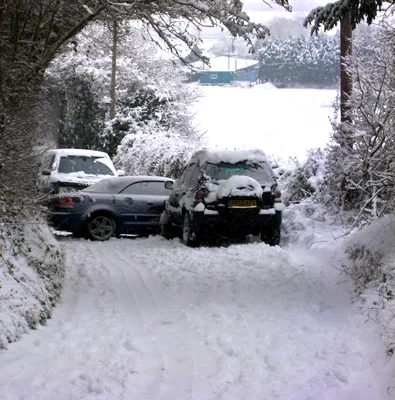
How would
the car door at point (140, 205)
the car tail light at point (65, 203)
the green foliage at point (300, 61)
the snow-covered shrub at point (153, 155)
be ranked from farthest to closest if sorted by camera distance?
the green foliage at point (300, 61) → the snow-covered shrub at point (153, 155) → the car door at point (140, 205) → the car tail light at point (65, 203)

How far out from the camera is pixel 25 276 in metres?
6.96

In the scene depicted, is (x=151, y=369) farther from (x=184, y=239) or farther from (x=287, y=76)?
(x=287, y=76)

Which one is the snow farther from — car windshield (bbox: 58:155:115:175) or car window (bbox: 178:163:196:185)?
car windshield (bbox: 58:155:115:175)

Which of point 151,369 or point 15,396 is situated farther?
point 151,369

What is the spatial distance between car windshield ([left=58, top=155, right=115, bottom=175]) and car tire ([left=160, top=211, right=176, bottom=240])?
445 centimetres

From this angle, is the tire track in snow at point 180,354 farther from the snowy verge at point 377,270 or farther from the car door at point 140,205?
the car door at point 140,205

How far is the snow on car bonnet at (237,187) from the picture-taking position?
11.6 meters

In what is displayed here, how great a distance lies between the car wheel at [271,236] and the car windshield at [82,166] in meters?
6.74

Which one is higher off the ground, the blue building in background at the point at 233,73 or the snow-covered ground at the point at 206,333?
the blue building in background at the point at 233,73

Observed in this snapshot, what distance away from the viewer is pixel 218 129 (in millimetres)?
42312

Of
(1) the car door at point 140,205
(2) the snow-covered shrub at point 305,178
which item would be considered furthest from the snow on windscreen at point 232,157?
(2) the snow-covered shrub at point 305,178

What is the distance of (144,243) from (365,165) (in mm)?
5276

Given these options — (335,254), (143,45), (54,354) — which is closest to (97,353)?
(54,354)

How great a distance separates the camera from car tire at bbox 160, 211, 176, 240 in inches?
532
